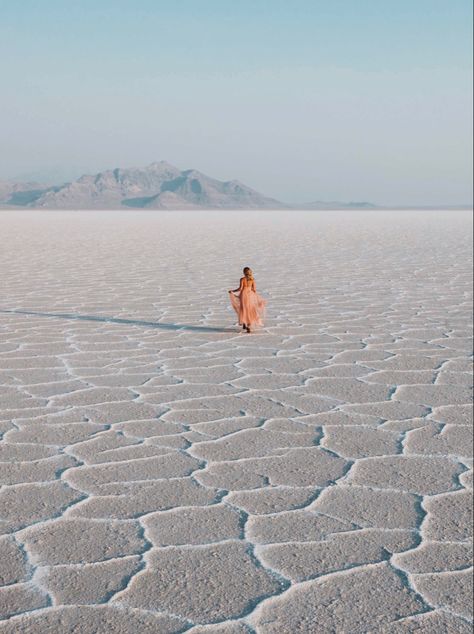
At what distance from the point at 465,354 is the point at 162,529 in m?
3.49

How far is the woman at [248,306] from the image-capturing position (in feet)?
21.5

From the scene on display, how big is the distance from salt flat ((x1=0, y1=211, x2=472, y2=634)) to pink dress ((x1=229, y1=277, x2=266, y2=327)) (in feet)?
0.44

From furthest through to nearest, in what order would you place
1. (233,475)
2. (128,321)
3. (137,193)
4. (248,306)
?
(137,193) → (128,321) → (248,306) → (233,475)

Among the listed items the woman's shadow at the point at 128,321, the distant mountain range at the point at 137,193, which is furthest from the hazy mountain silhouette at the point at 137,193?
the woman's shadow at the point at 128,321

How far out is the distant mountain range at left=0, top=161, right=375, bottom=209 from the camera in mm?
152750

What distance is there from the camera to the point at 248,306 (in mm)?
6531

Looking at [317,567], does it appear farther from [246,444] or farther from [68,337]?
[68,337]

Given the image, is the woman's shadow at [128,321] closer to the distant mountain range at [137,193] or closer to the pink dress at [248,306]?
the pink dress at [248,306]

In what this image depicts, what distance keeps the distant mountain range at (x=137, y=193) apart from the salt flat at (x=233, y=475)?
14159 cm

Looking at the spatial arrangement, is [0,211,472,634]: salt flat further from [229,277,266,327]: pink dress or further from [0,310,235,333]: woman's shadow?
[229,277,266,327]: pink dress

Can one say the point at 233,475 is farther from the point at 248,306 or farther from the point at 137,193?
the point at 137,193

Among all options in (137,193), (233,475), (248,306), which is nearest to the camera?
(233,475)

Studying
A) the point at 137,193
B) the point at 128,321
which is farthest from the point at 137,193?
the point at 128,321

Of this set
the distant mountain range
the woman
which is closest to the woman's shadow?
the woman
